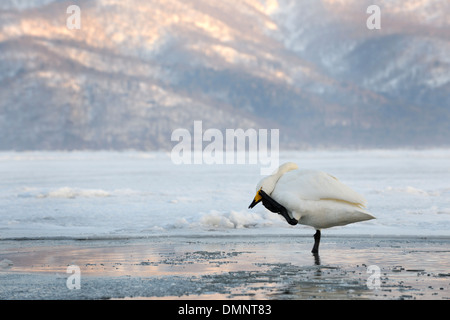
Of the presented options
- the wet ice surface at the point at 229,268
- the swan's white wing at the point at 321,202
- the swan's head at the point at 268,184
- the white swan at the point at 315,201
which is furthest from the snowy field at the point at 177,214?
the swan's white wing at the point at 321,202

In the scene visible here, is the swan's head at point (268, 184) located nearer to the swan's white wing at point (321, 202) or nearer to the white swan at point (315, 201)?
the white swan at point (315, 201)

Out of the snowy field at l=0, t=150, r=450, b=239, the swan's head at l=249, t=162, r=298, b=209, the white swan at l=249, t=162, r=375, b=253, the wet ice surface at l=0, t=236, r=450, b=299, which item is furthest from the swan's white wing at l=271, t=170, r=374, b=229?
the snowy field at l=0, t=150, r=450, b=239

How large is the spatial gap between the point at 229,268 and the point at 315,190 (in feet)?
6.40

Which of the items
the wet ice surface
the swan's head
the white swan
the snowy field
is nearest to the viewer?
the wet ice surface

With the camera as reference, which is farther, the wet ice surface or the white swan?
the white swan

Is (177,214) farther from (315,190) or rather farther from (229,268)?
(229,268)

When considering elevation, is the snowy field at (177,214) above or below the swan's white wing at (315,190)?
below

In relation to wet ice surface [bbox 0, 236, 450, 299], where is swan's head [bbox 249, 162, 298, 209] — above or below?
above

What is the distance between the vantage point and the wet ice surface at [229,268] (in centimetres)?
877

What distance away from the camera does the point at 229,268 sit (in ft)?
35.3

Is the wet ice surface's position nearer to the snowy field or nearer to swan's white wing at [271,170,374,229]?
swan's white wing at [271,170,374,229]

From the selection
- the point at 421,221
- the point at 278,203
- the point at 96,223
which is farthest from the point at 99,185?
the point at 278,203

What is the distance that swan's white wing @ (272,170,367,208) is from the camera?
11.4 metres

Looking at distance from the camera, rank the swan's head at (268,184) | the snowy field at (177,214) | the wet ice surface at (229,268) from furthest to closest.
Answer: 1. the snowy field at (177,214)
2. the swan's head at (268,184)
3. the wet ice surface at (229,268)
